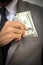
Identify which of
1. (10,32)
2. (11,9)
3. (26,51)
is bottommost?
(26,51)

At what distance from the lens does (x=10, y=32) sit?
0.86m

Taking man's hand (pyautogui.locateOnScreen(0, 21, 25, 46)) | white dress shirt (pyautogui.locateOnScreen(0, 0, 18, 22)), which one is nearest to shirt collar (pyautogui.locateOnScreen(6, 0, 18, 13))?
white dress shirt (pyautogui.locateOnScreen(0, 0, 18, 22))

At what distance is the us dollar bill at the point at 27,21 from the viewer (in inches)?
37.4

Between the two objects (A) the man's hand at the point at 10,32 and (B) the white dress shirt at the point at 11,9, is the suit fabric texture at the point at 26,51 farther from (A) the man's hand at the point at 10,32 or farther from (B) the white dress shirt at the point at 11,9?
(B) the white dress shirt at the point at 11,9

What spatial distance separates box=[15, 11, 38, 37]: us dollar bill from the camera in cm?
95

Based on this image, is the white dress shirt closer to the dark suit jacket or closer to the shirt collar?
the shirt collar

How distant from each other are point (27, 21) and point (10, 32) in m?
0.19

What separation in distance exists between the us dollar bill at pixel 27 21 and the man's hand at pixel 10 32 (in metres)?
0.08

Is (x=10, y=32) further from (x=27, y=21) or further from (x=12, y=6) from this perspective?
(x=12, y=6)

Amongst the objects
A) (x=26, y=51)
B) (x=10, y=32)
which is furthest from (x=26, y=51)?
(x=10, y=32)

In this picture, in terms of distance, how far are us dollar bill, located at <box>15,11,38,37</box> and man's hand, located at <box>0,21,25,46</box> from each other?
83mm

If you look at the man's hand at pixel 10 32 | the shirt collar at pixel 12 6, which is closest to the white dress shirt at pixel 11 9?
the shirt collar at pixel 12 6

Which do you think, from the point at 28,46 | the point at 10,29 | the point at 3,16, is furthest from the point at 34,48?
the point at 3,16

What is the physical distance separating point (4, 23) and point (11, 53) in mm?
179
